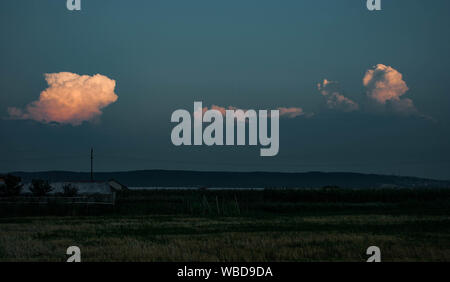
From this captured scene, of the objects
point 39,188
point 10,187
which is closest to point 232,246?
point 39,188

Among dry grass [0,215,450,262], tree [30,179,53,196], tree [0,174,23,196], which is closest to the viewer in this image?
dry grass [0,215,450,262]

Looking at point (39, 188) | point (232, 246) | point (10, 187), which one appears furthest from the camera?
point (39, 188)

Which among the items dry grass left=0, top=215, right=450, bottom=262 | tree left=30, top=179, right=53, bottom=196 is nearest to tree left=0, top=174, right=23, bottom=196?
tree left=30, top=179, right=53, bottom=196

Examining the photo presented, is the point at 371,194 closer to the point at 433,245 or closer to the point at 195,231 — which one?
the point at 195,231

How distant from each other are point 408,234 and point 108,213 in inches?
1348

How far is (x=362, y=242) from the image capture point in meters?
23.9

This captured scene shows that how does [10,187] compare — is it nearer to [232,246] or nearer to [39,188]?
[39,188]

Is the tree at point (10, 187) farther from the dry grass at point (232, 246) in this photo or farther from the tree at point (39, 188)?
the dry grass at point (232, 246)

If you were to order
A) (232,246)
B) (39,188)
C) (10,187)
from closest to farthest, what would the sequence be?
(232,246), (10,187), (39,188)

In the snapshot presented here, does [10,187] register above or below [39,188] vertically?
above

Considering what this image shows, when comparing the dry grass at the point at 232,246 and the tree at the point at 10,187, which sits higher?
the tree at the point at 10,187

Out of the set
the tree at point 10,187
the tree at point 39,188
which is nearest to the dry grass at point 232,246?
the tree at point 10,187

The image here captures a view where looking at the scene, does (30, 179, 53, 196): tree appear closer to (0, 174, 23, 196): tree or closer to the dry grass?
(0, 174, 23, 196): tree

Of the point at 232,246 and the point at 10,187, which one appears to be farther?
the point at 10,187
